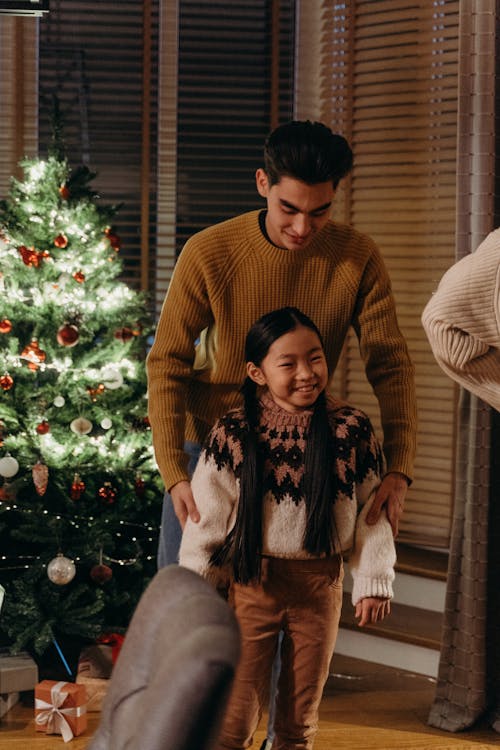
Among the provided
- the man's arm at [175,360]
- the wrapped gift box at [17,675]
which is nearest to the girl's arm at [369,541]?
the man's arm at [175,360]

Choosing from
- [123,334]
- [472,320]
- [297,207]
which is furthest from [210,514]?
[123,334]

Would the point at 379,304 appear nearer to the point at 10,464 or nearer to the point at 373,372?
the point at 373,372

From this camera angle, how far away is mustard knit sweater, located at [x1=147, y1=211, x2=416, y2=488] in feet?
6.40

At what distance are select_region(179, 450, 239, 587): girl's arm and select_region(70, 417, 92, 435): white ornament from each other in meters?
1.06

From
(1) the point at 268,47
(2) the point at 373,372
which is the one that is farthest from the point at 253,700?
(1) the point at 268,47

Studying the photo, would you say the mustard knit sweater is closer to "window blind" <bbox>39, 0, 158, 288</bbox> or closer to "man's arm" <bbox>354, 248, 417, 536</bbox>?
"man's arm" <bbox>354, 248, 417, 536</bbox>

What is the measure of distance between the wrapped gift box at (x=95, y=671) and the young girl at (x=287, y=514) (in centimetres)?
100

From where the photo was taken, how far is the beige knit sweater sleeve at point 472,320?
1367 millimetres

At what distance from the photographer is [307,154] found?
1.79 metres

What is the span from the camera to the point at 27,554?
10.0ft

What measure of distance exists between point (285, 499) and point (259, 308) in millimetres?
385

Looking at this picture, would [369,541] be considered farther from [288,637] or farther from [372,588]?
[288,637]

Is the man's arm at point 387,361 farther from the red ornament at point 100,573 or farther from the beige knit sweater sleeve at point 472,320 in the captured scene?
the red ornament at point 100,573

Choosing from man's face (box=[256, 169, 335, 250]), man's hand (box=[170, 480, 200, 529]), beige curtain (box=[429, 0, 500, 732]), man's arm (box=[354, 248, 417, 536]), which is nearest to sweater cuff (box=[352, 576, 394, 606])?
man's arm (box=[354, 248, 417, 536])
